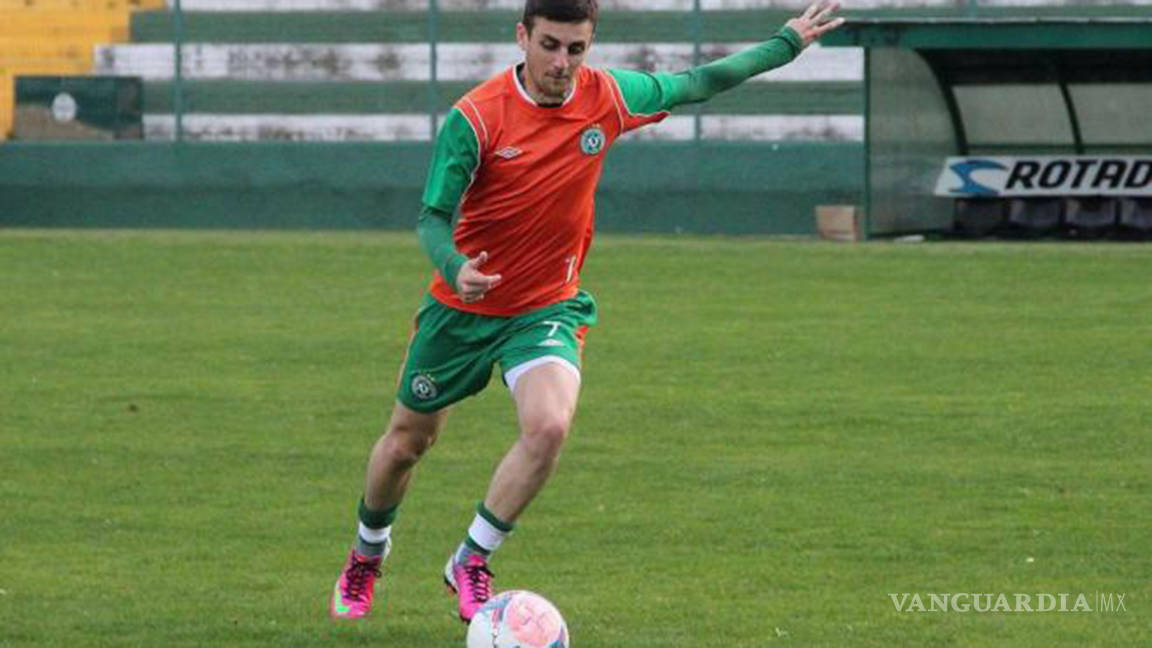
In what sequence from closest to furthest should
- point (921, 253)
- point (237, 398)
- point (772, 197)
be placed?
point (237, 398) < point (921, 253) < point (772, 197)

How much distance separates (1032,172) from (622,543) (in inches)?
804

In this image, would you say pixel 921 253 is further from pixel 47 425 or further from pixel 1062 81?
pixel 47 425

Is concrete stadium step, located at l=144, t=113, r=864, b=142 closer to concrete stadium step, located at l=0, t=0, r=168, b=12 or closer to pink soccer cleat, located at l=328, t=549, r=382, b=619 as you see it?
concrete stadium step, located at l=0, t=0, r=168, b=12

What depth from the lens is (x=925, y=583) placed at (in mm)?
8359

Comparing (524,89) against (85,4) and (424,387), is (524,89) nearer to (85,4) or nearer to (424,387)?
(424,387)

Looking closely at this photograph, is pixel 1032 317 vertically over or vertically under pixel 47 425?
under

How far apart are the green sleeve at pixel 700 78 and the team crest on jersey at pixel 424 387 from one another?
111 centimetres

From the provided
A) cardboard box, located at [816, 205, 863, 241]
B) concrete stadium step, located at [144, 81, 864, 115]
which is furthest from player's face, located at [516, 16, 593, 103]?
concrete stadium step, located at [144, 81, 864, 115]

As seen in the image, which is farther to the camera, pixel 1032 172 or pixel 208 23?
pixel 208 23

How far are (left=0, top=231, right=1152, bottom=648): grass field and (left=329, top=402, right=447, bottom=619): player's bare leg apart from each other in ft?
0.39

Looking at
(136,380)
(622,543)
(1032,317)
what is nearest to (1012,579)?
(622,543)

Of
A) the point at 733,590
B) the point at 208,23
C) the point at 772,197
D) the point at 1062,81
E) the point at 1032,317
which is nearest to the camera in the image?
the point at 733,590

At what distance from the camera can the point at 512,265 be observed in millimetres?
7754

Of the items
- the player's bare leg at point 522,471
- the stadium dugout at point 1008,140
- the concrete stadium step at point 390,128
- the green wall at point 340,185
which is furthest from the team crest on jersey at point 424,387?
the concrete stadium step at point 390,128
